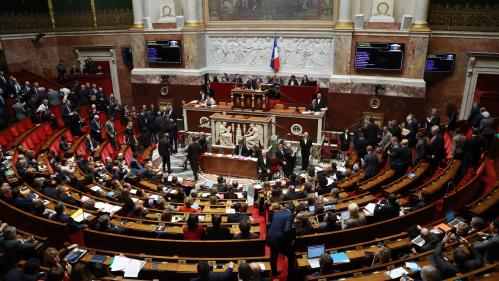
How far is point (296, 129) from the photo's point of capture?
13.8 meters

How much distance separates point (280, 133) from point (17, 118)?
9129 millimetres

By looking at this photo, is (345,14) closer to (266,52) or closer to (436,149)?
(266,52)

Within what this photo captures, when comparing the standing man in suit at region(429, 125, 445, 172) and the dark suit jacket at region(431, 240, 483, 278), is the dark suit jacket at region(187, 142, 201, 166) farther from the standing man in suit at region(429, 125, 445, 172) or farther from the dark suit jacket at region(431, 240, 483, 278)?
the dark suit jacket at region(431, 240, 483, 278)

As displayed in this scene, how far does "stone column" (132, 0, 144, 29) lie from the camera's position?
1689 centimetres

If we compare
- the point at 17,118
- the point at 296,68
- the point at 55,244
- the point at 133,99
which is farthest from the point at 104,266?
the point at 133,99

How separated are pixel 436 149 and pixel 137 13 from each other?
46.6 ft

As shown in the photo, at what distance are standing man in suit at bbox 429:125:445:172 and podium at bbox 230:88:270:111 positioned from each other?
6.71 meters

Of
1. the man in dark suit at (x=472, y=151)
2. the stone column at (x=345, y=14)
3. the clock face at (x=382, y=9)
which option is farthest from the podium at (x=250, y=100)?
the man in dark suit at (x=472, y=151)

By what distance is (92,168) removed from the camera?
9.09 meters

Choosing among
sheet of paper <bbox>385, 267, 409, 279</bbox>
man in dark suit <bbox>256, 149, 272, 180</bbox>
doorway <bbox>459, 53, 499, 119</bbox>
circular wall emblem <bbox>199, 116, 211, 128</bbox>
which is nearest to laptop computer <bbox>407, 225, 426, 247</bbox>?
sheet of paper <bbox>385, 267, 409, 279</bbox>

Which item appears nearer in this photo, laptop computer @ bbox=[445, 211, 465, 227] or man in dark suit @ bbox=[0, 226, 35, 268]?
man in dark suit @ bbox=[0, 226, 35, 268]

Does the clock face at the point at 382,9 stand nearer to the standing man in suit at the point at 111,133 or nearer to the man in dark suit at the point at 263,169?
the man in dark suit at the point at 263,169

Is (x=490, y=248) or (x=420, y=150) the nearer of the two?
(x=490, y=248)

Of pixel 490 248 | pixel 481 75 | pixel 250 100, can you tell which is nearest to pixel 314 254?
pixel 490 248
